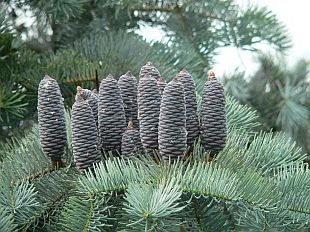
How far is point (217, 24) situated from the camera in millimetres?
1226

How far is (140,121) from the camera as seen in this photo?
0.64m

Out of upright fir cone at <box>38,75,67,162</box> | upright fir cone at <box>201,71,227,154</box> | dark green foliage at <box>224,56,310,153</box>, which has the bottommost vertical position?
dark green foliage at <box>224,56,310,153</box>

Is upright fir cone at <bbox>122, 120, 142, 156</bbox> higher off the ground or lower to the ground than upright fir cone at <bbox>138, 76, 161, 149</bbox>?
lower

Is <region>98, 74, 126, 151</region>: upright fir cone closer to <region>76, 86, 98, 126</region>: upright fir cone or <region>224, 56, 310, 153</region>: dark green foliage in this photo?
<region>76, 86, 98, 126</region>: upright fir cone

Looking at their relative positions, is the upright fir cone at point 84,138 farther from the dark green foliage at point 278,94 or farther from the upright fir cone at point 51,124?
the dark green foliage at point 278,94

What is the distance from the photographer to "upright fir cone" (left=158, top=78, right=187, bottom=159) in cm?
61

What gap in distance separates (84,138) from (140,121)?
49 millimetres

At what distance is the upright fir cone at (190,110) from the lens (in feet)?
2.13

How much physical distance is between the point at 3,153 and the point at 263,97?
62 cm

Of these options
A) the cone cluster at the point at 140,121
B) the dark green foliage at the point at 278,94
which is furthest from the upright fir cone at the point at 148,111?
the dark green foliage at the point at 278,94

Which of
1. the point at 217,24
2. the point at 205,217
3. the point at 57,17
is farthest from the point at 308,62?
the point at 205,217

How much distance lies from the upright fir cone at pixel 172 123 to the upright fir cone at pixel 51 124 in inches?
4.1

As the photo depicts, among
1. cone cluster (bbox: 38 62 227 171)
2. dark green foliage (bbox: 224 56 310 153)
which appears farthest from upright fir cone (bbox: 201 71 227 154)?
dark green foliage (bbox: 224 56 310 153)

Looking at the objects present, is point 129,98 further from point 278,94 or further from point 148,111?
point 278,94
